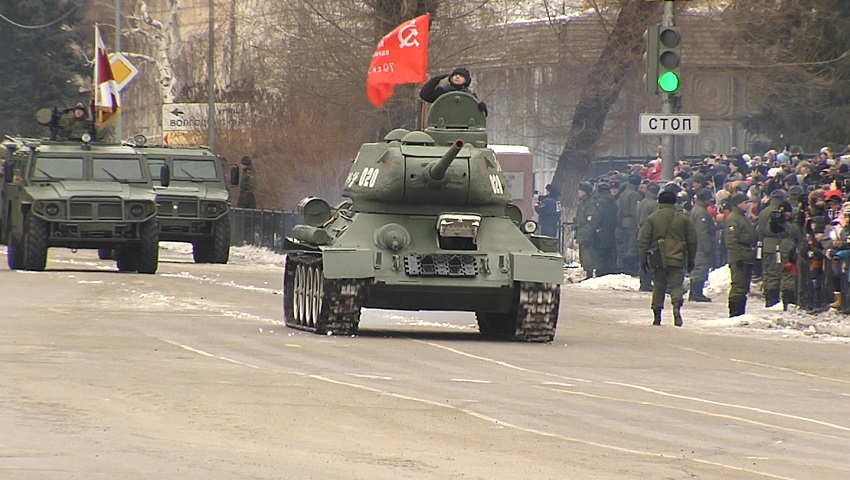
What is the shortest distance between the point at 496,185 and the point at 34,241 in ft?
36.9

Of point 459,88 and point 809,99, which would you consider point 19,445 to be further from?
point 809,99

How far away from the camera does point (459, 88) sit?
20.2 meters

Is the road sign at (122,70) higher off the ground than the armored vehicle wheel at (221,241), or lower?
higher

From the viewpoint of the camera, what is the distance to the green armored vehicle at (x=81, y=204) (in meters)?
28.2

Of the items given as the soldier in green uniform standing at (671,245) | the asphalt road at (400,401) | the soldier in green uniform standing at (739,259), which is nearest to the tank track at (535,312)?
the asphalt road at (400,401)

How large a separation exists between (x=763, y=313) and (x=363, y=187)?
667 centimetres

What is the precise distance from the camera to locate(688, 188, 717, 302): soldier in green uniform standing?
2670 cm

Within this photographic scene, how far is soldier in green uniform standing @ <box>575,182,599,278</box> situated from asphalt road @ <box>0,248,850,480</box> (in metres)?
9.89

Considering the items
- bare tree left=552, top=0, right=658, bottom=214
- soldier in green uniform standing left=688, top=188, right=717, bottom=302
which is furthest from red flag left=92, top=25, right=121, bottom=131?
soldier in green uniform standing left=688, top=188, right=717, bottom=302

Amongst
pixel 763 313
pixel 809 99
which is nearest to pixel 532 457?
pixel 763 313

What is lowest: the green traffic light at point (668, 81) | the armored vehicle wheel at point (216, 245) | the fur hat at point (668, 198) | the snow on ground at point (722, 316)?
the snow on ground at point (722, 316)

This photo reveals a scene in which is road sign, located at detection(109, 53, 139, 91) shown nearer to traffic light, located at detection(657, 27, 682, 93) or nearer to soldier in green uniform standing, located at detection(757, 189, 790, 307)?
soldier in green uniform standing, located at detection(757, 189, 790, 307)

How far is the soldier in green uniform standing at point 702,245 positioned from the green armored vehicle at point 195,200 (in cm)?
1014

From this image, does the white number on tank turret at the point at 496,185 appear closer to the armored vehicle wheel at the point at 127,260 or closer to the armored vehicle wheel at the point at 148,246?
the armored vehicle wheel at the point at 148,246
